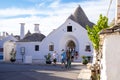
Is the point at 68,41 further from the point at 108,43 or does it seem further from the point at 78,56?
the point at 108,43

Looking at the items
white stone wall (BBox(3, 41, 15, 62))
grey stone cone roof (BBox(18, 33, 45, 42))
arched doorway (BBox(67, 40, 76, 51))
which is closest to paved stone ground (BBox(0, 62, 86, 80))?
arched doorway (BBox(67, 40, 76, 51))

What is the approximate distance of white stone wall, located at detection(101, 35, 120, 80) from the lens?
6969mm

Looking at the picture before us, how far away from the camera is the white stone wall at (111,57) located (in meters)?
6.97

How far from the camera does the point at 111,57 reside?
23.2 feet

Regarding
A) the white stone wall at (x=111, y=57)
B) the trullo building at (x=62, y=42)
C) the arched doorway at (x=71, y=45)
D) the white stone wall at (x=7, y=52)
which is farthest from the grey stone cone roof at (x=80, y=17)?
the white stone wall at (x=111, y=57)

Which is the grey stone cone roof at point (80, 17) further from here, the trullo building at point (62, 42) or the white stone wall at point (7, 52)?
the white stone wall at point (7, 52)

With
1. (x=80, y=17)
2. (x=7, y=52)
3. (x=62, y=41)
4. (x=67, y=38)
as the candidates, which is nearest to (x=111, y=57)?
(x=62, y=41)

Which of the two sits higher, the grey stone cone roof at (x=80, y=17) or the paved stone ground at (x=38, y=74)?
the grey stone cone roof at (x=80, y=17)

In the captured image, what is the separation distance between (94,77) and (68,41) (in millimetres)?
34657

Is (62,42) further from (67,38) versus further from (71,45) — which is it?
(71,45)

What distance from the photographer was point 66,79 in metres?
17.5

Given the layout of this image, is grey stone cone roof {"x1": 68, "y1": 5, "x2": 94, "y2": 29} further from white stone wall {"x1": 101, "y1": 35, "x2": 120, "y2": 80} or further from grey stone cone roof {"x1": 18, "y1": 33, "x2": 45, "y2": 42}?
white stone wall {"x1": 101, "y1": 35, "x2": 120, "y2": 80}

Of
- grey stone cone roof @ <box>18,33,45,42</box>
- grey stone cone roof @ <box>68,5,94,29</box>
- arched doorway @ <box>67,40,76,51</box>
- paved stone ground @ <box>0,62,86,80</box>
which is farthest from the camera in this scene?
grey stone cone roof @ <box>18,33,45,42</box>

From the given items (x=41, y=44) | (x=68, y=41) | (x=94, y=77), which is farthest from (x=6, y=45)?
(x=94, y=77)
